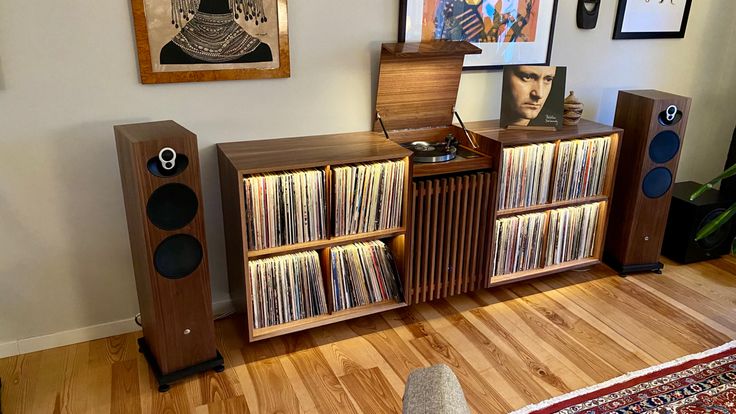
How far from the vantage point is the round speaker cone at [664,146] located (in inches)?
Result: 103

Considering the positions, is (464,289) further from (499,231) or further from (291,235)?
(291,235)

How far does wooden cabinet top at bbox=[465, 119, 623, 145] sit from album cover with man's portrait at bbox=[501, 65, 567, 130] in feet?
0.16

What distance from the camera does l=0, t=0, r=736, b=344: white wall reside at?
1.90m

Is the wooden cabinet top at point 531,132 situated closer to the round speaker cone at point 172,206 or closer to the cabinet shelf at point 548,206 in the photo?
the cabinet shelf at point 548,206

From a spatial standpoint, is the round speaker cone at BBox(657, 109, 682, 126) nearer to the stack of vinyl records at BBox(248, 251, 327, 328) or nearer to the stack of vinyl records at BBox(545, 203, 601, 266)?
the stack of vinyl records at BBox(545, 203, 601, 266)

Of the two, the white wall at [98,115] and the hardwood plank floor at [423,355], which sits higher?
the white wall at [98,115]

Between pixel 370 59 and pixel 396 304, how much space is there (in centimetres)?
105

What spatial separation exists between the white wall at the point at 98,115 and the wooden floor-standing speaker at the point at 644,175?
60cm

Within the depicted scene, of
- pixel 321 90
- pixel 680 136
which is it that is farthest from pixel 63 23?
pixel 680 136

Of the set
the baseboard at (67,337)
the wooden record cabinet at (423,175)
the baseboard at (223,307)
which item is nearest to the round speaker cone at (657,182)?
the wooden record cabinet at (423,175)

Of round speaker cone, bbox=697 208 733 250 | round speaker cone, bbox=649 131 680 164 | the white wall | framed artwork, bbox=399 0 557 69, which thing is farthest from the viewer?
round speaker cone, bbox=697 208 733 250

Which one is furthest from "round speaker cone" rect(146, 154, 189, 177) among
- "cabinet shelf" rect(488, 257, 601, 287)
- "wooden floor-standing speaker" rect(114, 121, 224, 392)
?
"cabinet shelf" rect(488, 257, 601, 287)

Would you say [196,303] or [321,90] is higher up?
[321,90]

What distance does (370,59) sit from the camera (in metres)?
2.38
